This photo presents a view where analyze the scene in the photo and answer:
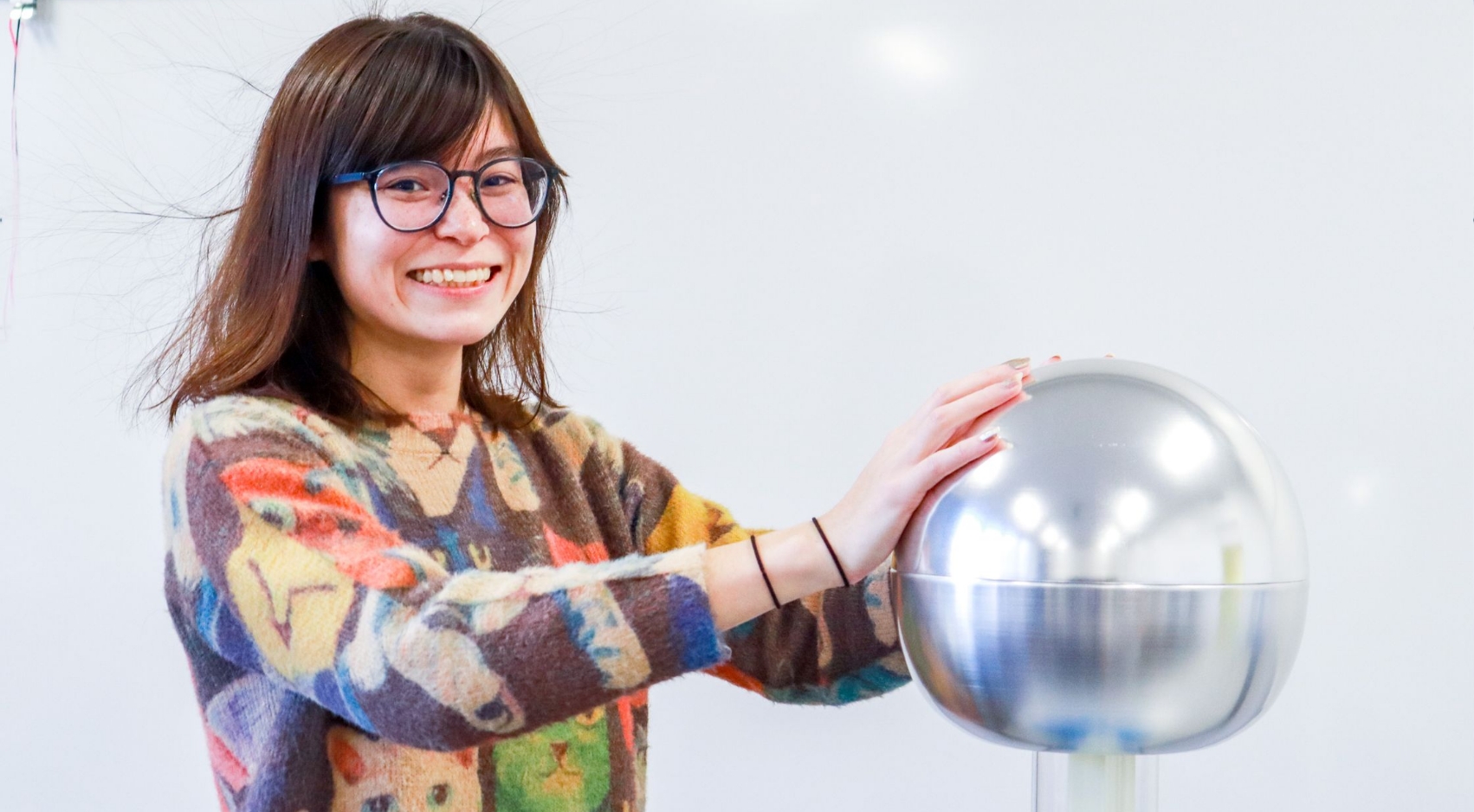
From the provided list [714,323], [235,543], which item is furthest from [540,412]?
[714,323]

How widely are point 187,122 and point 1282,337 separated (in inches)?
71.6

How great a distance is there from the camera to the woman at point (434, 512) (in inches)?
38.9

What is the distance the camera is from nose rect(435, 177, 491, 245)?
127 cm

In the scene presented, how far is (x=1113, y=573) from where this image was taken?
2.88ft

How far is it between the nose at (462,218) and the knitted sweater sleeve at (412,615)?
0.88 feet

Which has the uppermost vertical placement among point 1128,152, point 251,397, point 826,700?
point 1128,152

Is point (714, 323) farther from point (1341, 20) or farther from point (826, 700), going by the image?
point (1341, 20)

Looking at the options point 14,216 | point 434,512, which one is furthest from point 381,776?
point 14,216

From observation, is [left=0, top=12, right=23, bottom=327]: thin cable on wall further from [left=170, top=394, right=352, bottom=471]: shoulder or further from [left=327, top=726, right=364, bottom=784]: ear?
[left=327, top=726, right=364, bottom=784]: ear

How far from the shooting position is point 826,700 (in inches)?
56.2

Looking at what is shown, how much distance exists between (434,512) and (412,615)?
0.30 metres

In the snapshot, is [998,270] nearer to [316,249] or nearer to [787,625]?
[787,625]

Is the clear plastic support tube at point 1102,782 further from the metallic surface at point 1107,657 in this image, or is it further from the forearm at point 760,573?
the forearm at point 760,573

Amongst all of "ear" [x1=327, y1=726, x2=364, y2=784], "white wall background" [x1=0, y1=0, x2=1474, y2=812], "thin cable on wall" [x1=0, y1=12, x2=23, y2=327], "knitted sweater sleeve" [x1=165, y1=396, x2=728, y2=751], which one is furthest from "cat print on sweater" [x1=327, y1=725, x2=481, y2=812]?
"thin cable on wall" [x1=0, y1=12, x2=23, y2=327]
